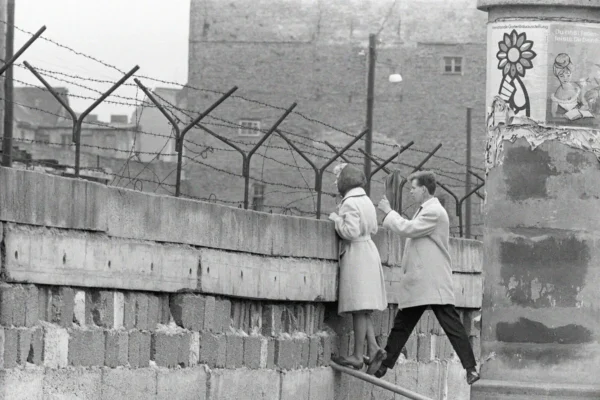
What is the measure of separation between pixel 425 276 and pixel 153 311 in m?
3.35

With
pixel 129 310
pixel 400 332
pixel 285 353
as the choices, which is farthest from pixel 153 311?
pixel 400 332

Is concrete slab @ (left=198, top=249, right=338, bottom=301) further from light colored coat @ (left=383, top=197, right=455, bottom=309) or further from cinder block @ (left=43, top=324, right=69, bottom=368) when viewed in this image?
cinder block @ (left=43, top=324, right=69, bottom=368)

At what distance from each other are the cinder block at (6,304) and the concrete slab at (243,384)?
97.7 inches

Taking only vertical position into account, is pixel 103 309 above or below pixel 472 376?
above

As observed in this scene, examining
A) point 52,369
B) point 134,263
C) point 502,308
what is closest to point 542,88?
point 502,308

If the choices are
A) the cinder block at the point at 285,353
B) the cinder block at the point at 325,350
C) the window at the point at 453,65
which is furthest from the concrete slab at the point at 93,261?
the window at the point at 453,65

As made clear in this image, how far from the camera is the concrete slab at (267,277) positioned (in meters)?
9.77

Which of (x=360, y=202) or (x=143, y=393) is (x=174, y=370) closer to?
(x=143, y=393)

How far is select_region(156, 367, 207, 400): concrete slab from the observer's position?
8992 millimetres

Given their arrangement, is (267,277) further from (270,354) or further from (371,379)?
(371,379)

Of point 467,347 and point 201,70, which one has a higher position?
point 201,70

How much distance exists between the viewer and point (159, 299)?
359 inches

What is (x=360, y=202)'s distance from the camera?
455 inches

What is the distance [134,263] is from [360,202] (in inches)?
127
